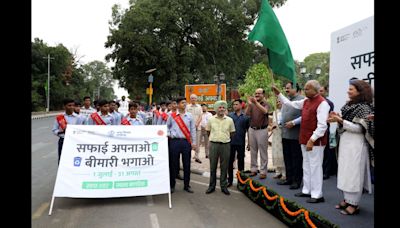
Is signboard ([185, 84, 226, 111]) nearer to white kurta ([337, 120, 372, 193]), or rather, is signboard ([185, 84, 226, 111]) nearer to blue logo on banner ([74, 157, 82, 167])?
blue logo on banner ([74, 157, 82, 167])

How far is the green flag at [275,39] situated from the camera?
16.0 ft

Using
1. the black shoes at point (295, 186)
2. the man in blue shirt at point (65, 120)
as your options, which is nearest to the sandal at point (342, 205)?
the black shoes at point (295, 186)

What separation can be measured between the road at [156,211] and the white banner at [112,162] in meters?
0.27

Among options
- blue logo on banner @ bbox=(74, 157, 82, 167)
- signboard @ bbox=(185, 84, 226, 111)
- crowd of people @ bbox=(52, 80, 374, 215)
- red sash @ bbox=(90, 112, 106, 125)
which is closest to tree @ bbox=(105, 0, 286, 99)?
signboard @ bbox=(185, 84, 226, 111)

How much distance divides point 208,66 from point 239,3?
21.9 ft

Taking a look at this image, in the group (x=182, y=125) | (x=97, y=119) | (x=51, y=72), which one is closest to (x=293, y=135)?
(x=182, y=125)

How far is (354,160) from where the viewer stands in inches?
138

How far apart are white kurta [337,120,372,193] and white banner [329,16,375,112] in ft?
5.60

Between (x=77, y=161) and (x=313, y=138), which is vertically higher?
(x=313, y=138)

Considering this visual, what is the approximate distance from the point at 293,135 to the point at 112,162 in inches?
→ 115

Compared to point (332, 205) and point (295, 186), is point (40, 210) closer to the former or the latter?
point (295, 186)

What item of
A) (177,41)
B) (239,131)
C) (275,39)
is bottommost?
(239,131)

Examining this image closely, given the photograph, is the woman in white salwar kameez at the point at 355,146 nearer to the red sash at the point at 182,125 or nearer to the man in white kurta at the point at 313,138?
the man in white kurta at the point at 313,138
